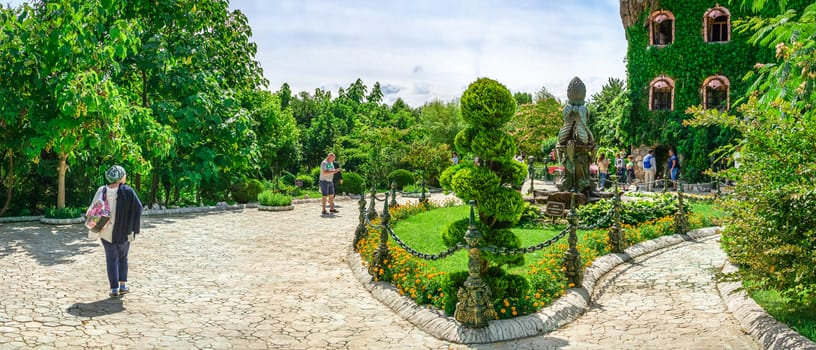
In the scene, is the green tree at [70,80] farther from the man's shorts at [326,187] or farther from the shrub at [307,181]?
the shrub at [307,181]

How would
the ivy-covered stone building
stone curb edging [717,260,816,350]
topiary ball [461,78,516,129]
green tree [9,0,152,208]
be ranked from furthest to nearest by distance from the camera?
the ivy-covered stone building, green tree [9,0,152,208], topiary ball [461,78,516,129], stone curb edging [717,260,816,350]

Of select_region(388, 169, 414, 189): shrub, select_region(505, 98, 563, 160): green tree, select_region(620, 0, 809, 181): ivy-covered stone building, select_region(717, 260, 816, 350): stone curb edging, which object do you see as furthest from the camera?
select_region(505, 98, 563, 160): green tree

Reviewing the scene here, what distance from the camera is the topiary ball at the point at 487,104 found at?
6.71m

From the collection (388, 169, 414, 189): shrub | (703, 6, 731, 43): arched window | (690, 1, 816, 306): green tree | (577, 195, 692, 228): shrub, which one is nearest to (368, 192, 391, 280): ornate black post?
(690, 1, 816, 306): green tree

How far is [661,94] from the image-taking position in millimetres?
26422

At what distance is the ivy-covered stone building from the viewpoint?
24.8m

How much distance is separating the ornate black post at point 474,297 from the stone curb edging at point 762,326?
97.9 inches

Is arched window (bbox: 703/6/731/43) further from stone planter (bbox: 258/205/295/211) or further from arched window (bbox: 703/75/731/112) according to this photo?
stone planter (bbox: 258/205/295/211)

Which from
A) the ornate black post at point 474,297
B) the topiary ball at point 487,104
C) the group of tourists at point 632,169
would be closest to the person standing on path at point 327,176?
the group of tourists at point 632,169

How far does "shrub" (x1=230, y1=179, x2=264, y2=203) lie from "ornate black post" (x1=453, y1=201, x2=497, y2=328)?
44.5 feet

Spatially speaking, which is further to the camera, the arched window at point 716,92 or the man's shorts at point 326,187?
the arched window at point 716,92

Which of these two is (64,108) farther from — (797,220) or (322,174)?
(797,220)

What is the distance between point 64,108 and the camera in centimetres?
1168

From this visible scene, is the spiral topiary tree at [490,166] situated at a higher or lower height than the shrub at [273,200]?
higher
